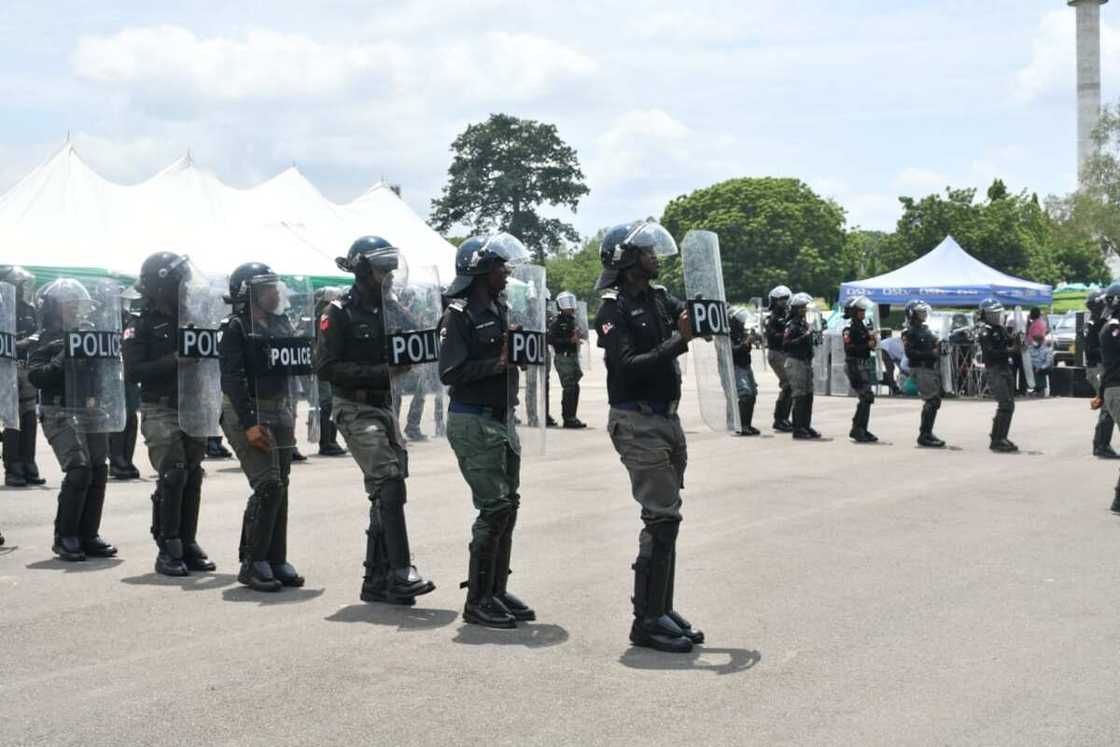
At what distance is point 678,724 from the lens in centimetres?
503

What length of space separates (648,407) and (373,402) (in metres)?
1.83

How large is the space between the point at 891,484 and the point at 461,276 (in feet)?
23.6

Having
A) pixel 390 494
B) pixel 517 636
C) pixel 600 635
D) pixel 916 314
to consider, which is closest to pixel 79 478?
pixel 390 494

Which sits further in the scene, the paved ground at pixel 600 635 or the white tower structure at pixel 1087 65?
the white tower structure at pixel 1087 65

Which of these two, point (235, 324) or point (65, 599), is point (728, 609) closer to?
point (235, 324)

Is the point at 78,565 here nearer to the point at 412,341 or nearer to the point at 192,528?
the point at 192,528

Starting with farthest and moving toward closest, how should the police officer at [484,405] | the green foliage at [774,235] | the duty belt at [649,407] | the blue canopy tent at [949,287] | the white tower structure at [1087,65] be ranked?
1. the white tower structure at [1087,65]
2. the green foliage at [774,235]
3. the blue canopy tent at [949,287]
4. the police officer at [484,405]
5. the duty belt at [649,407]

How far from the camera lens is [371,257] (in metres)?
7.35

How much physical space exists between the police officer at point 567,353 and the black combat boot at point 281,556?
12.2 metres

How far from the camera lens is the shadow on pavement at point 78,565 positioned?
8453mm

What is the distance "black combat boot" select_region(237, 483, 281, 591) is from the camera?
7.70 m

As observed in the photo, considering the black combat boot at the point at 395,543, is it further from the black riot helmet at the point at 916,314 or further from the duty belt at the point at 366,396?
the black riot helmet at the point at 916,314

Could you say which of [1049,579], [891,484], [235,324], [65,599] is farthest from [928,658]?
[891,484]

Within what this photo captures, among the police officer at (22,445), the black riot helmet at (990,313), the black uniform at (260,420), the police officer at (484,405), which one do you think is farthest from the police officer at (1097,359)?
the police officer at (22,445)
